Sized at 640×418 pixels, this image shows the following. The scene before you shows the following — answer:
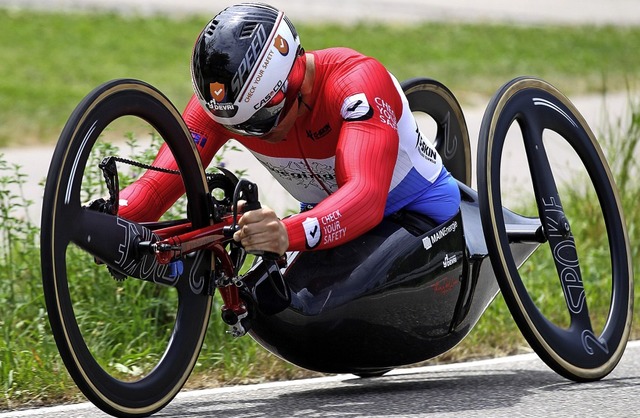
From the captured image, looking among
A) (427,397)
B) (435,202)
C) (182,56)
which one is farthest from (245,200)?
(182,56)

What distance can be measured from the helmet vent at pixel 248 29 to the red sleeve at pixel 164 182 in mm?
655

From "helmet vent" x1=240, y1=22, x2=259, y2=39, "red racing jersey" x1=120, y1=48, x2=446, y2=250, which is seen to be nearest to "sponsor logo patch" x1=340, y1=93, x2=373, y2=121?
"red racing jersey" x1=120, y1=48, x2=446, y2=250

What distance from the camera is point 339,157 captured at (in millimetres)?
4773

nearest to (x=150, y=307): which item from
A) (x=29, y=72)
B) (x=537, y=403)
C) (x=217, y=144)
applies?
(x=217, y=144)

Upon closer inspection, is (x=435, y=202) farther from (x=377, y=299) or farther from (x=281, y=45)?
(x=281, y=45)

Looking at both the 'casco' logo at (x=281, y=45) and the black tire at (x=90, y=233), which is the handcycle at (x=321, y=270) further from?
the 'casco' logo at (x=281, y=45)

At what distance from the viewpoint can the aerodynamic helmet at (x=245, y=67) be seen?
4.67 meters

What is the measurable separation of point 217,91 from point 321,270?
809 mm

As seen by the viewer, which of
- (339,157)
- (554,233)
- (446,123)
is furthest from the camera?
(446,123)

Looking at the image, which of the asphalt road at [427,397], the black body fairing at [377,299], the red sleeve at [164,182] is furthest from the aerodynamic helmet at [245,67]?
the asphalt road at [427,397]

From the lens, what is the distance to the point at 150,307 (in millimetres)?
6234

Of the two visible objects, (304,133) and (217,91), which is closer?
(217,91)

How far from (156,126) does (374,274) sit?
3.28 feet

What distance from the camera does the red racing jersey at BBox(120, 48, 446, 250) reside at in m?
4.65
